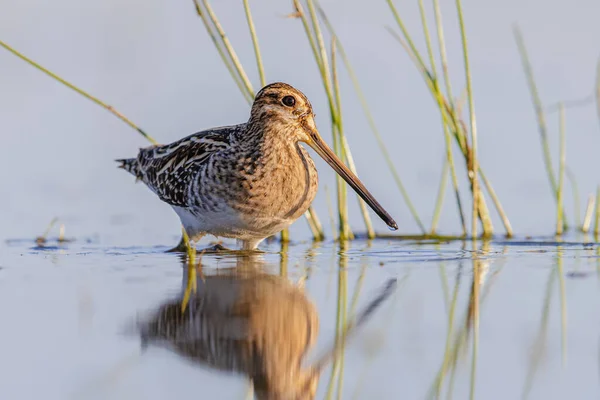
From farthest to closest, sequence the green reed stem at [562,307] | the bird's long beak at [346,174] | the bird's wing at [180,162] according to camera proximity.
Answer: the bird's wing at [180,162], the bird's long beak at [346,174], the green reed stem at [562,307]

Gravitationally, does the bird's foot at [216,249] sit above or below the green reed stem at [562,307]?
above

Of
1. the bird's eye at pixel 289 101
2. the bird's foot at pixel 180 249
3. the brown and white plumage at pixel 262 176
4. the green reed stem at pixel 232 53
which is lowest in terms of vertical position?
the bird's foot at pixel 180 249

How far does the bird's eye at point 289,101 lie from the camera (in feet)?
24.3

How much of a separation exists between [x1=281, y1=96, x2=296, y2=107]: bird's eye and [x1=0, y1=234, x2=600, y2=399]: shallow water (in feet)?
3.45

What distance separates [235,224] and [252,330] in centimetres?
291

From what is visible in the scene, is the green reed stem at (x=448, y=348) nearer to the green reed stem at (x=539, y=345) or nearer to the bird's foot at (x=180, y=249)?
the green reed stem at (x=539, y=345)

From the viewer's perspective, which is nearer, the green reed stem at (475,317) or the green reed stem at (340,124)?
the green reed stem at (475,317)

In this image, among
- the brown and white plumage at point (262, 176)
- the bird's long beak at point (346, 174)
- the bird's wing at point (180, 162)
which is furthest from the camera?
the bird's wing at point (180, 162)

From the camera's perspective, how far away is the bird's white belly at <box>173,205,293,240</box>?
7.36 m

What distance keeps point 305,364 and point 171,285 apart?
1862 millimetres

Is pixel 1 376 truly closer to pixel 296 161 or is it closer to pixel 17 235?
pixel 296 161

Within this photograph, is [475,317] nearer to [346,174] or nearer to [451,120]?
[346,174]

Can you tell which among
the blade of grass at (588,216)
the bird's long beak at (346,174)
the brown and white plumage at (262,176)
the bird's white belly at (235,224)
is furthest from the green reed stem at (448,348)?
the blade of grass at (588,216)

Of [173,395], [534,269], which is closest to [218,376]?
[173,395]
